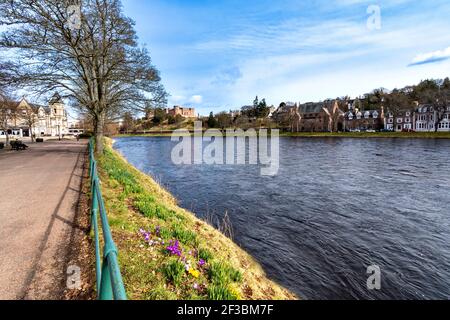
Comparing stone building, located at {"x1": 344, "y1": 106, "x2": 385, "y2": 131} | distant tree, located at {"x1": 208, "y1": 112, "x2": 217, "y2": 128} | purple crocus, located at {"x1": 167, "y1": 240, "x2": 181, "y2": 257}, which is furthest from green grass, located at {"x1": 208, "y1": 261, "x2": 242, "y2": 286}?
distant tree, located at {"x1": 208, "y1": 112, "x2": 217, "y2": 128}

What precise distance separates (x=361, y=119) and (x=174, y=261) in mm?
114272

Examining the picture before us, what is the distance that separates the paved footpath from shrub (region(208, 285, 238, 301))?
232 cm

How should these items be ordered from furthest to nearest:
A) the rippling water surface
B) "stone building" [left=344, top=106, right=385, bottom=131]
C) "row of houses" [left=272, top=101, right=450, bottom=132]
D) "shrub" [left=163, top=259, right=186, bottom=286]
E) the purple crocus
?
"stone building" [left=344, top=106, right=385, bottom=131] → "row of houses" [left=272, top=101, right=450, bottom=132] → the rippling water surface → the purple crocus → "shrub" [left=163, top=259, right=186, bottom=286]

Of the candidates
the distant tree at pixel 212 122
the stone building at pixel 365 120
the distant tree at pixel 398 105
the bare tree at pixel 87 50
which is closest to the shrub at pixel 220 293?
the bare tree at pixel 87 50

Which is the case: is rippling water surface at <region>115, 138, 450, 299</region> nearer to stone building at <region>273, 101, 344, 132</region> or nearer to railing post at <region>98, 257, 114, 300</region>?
railing post at <region>98, 257, 114, 300</region>

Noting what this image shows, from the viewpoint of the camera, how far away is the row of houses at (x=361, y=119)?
85.1 metres

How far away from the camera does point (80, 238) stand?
5.55 metres

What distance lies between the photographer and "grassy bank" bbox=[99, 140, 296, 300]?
14.6ft

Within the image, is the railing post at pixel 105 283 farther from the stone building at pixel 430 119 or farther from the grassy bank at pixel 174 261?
the stone building at pixel 430 119

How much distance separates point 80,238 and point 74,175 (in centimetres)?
820

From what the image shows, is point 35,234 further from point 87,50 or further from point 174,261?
point 87,50

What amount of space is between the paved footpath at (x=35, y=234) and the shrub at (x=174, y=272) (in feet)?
5.44
